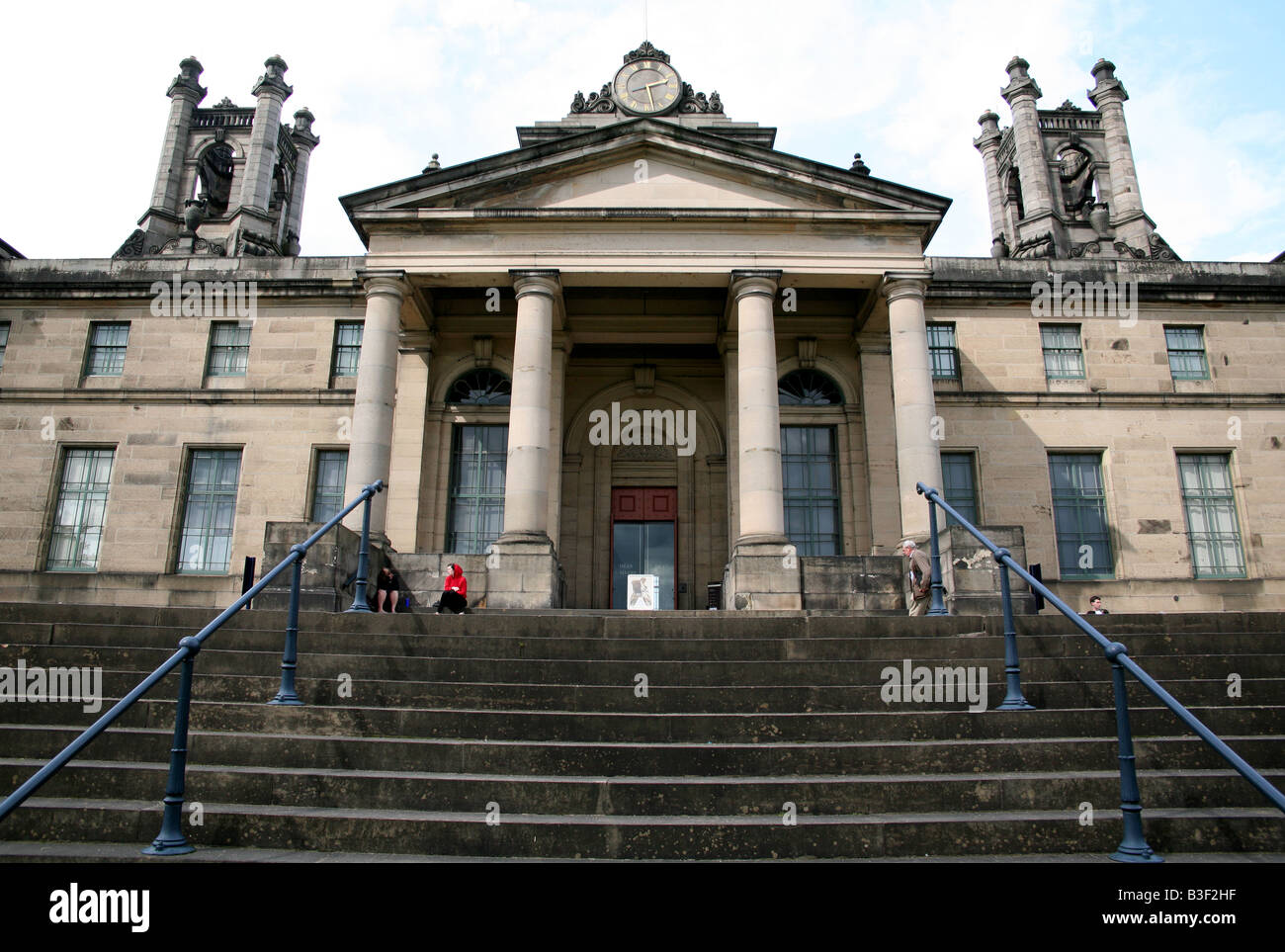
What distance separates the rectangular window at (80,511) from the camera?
64.2 ft

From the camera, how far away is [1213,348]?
2078 centimetres

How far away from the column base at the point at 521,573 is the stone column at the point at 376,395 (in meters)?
2.38

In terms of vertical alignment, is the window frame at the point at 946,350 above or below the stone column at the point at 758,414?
above

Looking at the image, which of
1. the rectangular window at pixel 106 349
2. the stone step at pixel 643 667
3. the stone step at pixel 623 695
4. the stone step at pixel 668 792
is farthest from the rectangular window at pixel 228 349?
the stone step at pixel 668 792

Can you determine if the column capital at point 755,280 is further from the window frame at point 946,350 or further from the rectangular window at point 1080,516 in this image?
the rectangular window at point 1080,516

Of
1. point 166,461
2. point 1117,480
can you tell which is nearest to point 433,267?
point 166,461

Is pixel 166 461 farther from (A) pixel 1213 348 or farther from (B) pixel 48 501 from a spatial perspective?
(A) pixel 1213 348

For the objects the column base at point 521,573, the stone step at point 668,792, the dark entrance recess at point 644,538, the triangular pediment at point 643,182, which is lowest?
the stone step at point 668,792

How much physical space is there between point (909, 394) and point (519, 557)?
8097mm

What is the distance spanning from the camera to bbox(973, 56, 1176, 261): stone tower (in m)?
38.9

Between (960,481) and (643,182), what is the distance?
1026cm

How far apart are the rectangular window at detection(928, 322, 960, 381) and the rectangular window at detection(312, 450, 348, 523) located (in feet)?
48.1
